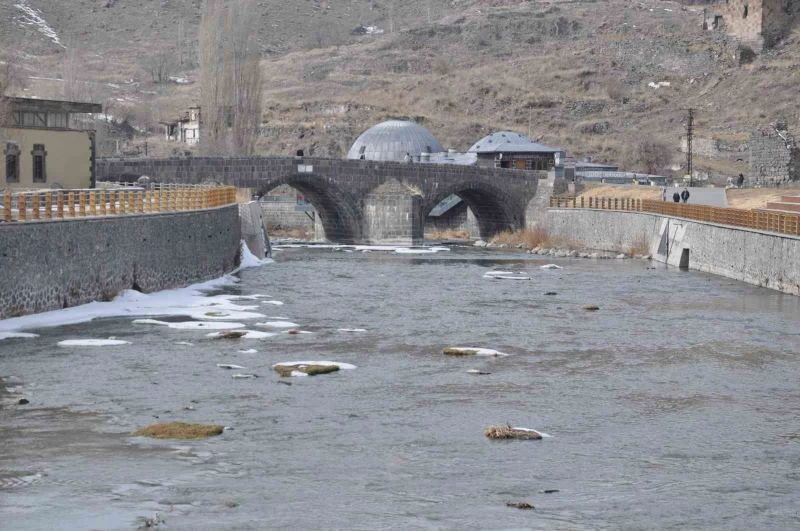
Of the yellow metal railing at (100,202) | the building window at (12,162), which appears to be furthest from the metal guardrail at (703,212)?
the building window at (12,162)

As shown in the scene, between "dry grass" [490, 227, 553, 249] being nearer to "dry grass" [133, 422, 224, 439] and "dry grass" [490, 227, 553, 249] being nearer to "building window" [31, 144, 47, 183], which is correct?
"building window" [31, 144, 47, 183]

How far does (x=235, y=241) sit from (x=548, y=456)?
131 ft

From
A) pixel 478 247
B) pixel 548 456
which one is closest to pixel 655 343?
pixel 548 456

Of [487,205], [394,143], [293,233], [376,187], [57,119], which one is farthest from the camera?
[394,143]

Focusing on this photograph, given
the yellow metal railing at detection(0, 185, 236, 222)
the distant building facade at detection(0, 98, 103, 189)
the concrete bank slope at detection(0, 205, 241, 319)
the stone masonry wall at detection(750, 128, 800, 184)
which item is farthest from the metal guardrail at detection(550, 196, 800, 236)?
the distant building facade at detection(0, 98, 103, 189)

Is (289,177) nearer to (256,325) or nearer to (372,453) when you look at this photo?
(256,325)

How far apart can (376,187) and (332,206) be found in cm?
315

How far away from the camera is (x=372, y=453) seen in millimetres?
25188

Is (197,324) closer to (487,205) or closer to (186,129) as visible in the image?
(487,205)

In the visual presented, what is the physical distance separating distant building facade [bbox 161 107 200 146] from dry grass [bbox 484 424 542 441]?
379ft

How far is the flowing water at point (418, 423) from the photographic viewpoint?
21.8m

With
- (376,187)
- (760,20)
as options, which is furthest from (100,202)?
(760,20)

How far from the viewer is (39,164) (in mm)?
63906

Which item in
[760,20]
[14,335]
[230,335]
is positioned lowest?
[230,335]
